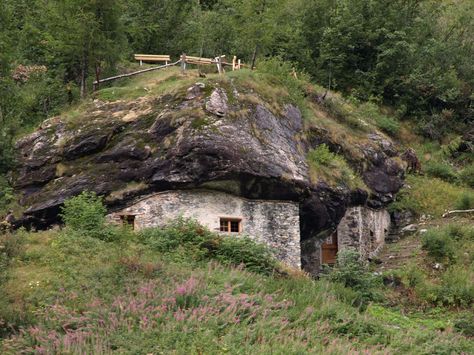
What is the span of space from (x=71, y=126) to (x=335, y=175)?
352 inches

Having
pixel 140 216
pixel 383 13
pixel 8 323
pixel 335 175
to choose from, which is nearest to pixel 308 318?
pixel 8 323

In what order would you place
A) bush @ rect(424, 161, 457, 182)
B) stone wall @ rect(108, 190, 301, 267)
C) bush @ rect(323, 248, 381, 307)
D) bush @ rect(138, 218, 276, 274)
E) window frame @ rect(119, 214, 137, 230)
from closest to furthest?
bush @ rect(138, 218, 276, 274), bush @ rect(323, 248, 381, 307), stone wall @ rect(108, 190, 301, 267), window frame @ rect(119, 214, 137, 230), bush @ rect(424, 161, 457, 182)

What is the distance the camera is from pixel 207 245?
1808 cm

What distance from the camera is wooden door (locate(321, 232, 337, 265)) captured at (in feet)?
83.3

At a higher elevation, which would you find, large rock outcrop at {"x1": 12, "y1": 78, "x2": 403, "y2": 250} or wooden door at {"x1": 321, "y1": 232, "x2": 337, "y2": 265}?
large rock outcrop at {"x1": 12, "y1": 78, "x2": 403, "y2": 250}

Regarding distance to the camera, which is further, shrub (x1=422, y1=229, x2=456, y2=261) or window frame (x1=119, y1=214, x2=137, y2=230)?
shrub (x1=422, y1=229, x2=456, y2=261)

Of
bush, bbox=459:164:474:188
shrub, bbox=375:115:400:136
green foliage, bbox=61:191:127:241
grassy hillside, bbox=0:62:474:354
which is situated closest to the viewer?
grassy hillside, bbox=0:62:474:354

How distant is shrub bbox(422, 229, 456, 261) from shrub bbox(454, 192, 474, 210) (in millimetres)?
4792

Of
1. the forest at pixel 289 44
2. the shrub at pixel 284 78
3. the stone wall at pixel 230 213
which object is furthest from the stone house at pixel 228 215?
the forest at pixel 289 44

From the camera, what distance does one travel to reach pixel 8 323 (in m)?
11.8

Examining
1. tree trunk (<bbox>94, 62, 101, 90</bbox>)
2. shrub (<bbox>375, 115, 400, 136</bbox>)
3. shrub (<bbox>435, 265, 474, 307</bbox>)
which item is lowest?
shrub (<bbox>435, 265, 474, 307</bbox>)

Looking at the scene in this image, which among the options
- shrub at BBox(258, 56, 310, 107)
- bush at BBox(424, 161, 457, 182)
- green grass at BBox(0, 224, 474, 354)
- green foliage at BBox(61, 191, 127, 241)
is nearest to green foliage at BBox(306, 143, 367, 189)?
shrub at BBox(258, 56, 310, 107)

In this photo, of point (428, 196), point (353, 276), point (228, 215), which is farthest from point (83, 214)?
point (428, 196)

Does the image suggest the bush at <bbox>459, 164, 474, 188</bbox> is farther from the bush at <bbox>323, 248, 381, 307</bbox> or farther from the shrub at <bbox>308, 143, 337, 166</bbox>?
the bush at <bbox>323, 248, 381, 307</bbox>
